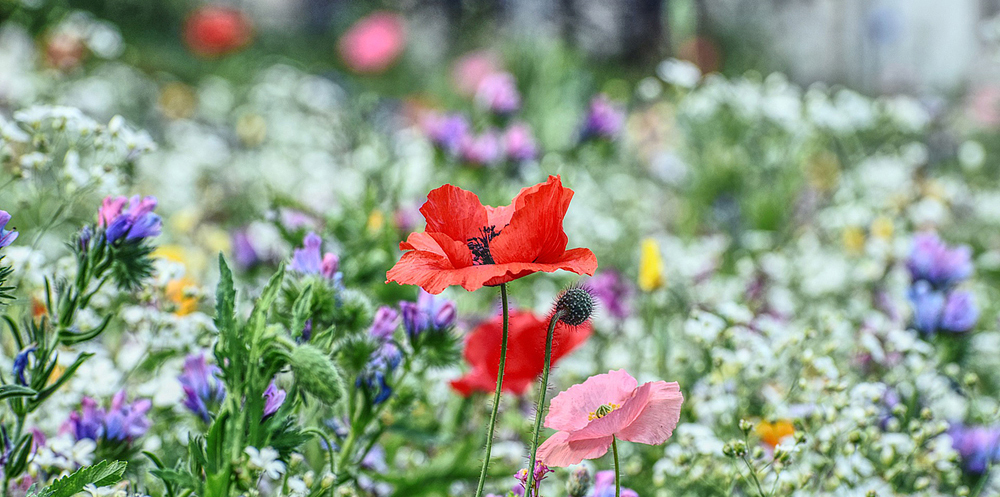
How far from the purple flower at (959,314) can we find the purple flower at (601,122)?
91 cm

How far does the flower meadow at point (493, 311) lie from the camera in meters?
0.75

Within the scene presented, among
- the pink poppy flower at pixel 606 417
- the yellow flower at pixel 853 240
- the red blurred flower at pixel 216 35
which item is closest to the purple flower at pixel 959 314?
the pink poppy flower at pixel 606 417

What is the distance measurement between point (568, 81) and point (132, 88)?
7.02 ft

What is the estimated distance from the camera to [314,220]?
149 centimetres

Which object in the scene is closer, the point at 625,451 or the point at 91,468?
the point at 91,468

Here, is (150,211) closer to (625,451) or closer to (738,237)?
(625,451)

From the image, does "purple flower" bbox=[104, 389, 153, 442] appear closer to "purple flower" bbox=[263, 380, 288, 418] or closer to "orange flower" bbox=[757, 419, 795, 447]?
"purple flower" bbox=[263, 380, 288, 418]

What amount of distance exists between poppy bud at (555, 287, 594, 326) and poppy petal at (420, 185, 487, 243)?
10 cm

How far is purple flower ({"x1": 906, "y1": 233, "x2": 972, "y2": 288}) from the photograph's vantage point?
1436mm

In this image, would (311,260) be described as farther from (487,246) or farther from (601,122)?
(601,122)

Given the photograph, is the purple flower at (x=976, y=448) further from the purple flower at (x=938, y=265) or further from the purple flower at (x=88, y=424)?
the purple flower at (x=88, y=424)

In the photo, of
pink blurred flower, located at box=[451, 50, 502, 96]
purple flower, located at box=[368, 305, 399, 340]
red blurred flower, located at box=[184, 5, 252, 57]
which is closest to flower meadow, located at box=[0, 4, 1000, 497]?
purple flower, located at box=[368, 305, 399, 340]

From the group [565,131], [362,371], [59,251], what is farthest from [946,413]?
[59,251]

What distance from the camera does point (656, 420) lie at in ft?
2.39
